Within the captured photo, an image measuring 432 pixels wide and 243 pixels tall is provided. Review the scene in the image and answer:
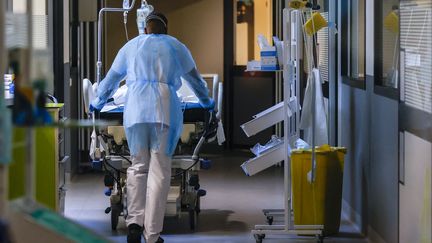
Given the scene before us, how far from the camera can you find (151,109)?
5203 millimetres

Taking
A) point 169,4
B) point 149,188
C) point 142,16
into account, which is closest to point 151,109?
point 149,188

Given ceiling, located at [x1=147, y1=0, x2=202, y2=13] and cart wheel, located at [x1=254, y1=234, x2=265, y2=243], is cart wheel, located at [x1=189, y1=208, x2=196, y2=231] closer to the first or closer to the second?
cart wheel, located at [x1=254, y1=234, x2=265, y2=243]

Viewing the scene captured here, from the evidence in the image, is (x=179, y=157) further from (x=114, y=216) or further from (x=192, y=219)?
(x=114, y=216)

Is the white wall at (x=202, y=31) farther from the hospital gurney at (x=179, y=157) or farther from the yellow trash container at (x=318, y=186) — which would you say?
the yellow trash container at (x=318, y=186)

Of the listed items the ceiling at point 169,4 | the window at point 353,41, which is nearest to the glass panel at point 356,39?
the window at point 353,41

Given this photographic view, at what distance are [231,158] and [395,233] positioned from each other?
209 inches

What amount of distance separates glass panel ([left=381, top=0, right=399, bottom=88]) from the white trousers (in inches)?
55.7

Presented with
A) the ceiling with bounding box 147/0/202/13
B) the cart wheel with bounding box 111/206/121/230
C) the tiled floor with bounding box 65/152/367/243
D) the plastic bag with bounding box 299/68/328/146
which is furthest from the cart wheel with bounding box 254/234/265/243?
the ceiling with bounding box 147/0/202/13

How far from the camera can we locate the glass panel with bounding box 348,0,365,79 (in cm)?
559

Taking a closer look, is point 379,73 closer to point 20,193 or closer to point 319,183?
point 319,183

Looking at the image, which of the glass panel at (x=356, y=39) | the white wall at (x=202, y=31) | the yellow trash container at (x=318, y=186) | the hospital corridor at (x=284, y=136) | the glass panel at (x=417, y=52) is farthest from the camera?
the white wall at (x=202, y=31)

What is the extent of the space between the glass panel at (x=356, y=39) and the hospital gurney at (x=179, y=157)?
99cm

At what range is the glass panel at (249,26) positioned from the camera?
399 inches

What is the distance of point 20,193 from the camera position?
230cm
